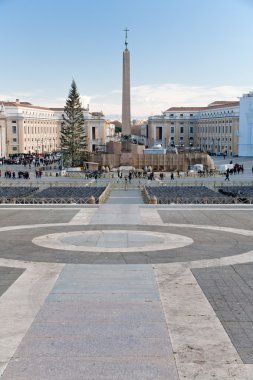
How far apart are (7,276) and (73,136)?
7103 cm

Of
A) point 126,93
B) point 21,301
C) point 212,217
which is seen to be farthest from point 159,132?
point 21,301

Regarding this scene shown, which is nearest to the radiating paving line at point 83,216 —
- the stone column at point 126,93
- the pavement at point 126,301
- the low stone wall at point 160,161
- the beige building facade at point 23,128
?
the pavement at point 126,301

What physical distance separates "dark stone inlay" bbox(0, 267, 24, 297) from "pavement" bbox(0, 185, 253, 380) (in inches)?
2.2

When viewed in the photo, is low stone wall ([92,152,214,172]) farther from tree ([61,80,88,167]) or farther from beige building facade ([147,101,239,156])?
beige building facade ([147,101,239,156])

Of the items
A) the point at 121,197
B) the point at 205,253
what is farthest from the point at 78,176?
the point at 205,253

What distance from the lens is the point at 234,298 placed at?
12445 mm

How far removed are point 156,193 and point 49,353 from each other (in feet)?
93.6

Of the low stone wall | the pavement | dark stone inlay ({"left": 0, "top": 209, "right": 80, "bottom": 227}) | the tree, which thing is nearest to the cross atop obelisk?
the low stone wall

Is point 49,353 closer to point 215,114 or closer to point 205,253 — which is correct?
point 205,253

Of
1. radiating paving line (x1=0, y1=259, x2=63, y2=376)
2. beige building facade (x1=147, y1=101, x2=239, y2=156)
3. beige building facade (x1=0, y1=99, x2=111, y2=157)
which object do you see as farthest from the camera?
beige building facade (x1=147, y1=101, x2=239, y2=156)

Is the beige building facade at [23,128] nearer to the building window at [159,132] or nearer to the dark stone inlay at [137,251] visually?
the building window at [159,132]

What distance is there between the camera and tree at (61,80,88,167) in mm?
82125

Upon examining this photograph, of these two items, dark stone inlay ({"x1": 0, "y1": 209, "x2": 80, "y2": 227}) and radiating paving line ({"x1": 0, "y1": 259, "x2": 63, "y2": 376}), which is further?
dark stone inlay ({"x1": 0, "y1": 209, "x2": 80, "y2": 227})

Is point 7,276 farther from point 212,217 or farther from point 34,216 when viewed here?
point 212,217
